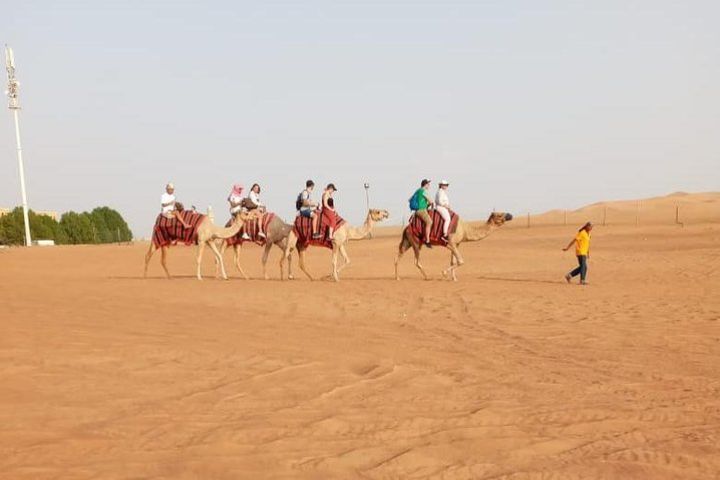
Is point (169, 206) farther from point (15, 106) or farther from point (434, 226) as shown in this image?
point (15, 106)

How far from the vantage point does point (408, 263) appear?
30.0 meters

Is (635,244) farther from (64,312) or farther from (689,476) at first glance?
(689,476)

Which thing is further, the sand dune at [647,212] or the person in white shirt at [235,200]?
the sand dune at [647,212]

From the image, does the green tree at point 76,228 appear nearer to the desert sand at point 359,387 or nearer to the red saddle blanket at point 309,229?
the red saddle blanket at point 309,229

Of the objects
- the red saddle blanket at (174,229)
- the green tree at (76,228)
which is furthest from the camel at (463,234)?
the green tree at (76,228)

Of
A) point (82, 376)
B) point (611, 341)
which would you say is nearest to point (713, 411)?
point (611, 341)

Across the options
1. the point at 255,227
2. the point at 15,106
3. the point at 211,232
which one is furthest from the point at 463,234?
the point at 15,106

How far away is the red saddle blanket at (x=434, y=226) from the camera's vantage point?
19953mm

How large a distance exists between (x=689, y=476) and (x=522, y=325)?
716 cm

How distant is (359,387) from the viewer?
21.4 feet

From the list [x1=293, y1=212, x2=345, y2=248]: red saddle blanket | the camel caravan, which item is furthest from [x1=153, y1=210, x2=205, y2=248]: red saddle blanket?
[x1=293, y1=212, x2=345, y2=248]: red saddle blanket

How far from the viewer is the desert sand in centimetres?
448

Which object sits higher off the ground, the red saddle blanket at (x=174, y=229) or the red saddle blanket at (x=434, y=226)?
the red saddle blanket at (x=174, y=229)

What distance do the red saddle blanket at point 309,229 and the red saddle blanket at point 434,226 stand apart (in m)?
2.07
